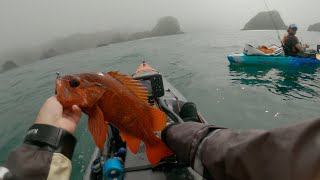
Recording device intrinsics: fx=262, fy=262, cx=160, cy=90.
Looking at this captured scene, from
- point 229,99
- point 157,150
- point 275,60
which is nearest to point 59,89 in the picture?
point 157,150

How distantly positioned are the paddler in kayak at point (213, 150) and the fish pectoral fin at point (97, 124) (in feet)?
0.40

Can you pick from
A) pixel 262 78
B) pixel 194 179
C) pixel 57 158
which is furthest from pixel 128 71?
pixel 57 158

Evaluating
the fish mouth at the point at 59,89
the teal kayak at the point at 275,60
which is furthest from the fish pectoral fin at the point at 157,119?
the teal kayak at the point at 275,60

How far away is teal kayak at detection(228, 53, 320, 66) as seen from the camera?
583 inches

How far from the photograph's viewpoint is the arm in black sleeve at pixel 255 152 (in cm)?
119

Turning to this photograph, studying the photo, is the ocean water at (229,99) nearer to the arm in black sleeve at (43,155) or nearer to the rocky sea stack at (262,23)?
the arm in black sleeve at (43,155)

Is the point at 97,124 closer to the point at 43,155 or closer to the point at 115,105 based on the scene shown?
the point at 115,105

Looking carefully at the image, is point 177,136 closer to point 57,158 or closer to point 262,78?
point 57,158

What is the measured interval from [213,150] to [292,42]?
14817mm

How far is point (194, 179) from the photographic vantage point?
376 centimetres

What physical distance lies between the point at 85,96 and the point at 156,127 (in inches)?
31.7

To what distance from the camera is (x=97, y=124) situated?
7.61ft

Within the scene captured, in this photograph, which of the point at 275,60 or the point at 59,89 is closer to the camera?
the point at 59,89

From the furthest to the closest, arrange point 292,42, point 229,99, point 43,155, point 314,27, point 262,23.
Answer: point 262,23 → point 314,27 → point 292,42 → point 229,99 → point 43,155
